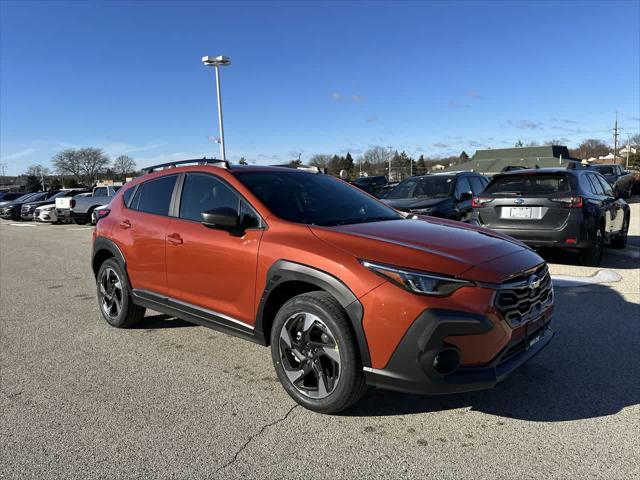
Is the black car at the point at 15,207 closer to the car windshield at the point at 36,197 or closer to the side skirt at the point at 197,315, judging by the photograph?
the car windshield at the point at 36,197

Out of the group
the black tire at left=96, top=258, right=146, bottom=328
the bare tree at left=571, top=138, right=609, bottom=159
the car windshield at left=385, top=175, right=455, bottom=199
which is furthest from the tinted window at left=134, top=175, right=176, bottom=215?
the bare tree at left=571, top=138, right=609, bottom=159

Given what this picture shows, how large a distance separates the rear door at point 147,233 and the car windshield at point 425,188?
21.4 ft

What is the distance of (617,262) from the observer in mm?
8117

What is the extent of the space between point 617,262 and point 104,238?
314 inches

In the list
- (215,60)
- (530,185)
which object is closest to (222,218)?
(530,185)

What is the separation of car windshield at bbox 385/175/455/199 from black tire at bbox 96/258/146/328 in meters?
6.69

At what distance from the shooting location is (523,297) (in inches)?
119

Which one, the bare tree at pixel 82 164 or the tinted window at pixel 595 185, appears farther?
the bare tree at pixel 82 164

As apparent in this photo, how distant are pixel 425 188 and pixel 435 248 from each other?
7530 millimetres

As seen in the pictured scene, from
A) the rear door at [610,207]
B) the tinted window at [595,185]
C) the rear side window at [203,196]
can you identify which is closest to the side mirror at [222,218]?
the rear side window at [203,196]

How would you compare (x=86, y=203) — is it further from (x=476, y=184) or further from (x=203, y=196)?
(x=203, y=196)

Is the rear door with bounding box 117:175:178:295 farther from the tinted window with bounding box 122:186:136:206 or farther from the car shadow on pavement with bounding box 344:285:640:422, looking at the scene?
the car shadow on pavement with bounding box 344:285:640:422

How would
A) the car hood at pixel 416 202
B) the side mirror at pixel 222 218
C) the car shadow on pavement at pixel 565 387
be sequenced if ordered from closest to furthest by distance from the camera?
the car shadow on pavement at pixel 565 387 < the side mirror at pixel 222 218 < the car hood at pixel 416 202

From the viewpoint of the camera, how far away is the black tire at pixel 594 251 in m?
7.39
